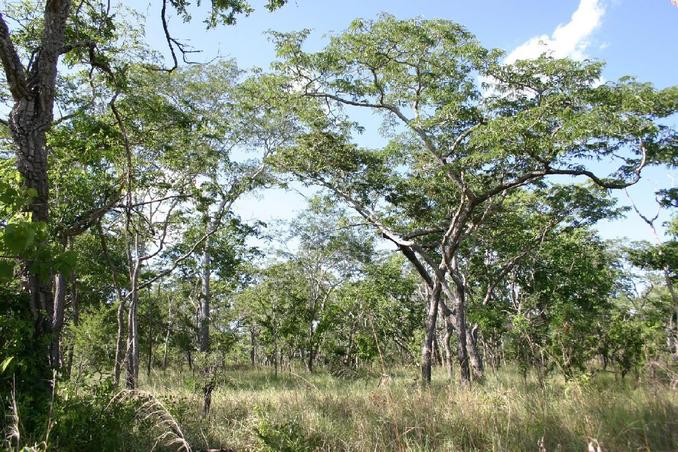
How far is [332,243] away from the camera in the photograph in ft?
64.6

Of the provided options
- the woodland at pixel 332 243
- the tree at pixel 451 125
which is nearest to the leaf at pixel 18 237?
the woodland at pixel 332 243

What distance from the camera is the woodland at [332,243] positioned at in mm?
4160

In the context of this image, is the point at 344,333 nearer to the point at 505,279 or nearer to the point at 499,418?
the point at 505,279

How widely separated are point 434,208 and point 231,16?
9538 millimetres

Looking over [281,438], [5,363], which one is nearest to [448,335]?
[281,438]

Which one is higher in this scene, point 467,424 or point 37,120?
point 37,120

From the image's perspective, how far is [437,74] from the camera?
36.0 ft

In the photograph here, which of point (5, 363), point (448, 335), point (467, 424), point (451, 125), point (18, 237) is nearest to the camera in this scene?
point (18, 237)

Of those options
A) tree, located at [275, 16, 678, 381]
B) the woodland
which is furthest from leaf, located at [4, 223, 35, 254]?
tree, located at [275, 16, 678, 381]

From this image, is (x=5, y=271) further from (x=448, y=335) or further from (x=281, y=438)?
(x=448, y=335)

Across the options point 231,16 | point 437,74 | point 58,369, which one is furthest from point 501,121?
point 58,369

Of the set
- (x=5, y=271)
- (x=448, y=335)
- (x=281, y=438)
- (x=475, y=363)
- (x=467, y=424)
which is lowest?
(x=475, y=363)

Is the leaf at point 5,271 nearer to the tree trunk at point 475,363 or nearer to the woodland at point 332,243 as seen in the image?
the woodland at point 332,243

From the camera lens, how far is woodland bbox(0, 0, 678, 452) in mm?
4160
